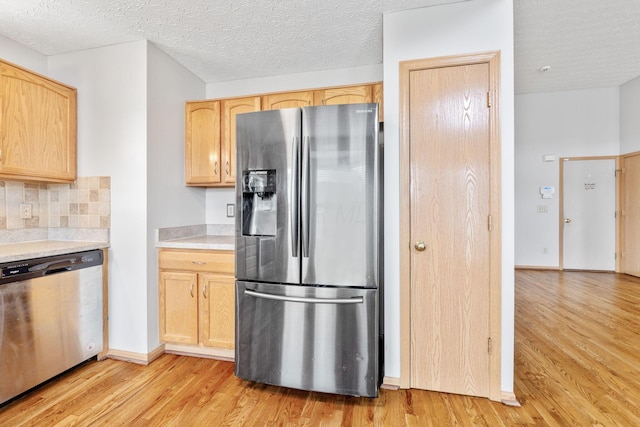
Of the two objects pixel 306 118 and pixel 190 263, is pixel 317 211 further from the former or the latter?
pixel 190 263

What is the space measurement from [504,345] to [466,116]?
1.45 metres

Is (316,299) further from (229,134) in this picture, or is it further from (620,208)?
(620,208)

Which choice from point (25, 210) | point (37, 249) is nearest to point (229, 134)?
point (37, 249)

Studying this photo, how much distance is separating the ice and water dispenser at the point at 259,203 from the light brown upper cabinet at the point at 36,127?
1652 mm

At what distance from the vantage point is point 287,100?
2689 millimetres

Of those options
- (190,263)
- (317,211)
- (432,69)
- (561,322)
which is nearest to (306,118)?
(317,211)

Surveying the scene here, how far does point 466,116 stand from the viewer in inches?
75.2

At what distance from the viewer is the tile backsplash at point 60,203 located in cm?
241

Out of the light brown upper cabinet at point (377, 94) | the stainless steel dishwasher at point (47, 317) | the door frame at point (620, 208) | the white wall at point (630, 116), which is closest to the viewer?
the stainless steel dishwasher at point (47, 317)

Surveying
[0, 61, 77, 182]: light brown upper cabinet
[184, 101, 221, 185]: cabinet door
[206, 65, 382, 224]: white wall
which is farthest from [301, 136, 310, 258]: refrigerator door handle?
[0, 61, 77, 182]: light brown upper cabinet

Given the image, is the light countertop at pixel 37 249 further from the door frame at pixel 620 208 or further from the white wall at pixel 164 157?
the door frame at pixel 620 208

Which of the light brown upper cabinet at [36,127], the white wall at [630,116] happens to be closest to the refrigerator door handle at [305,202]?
the light brown upper cabinet at [36,127]

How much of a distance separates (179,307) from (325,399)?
4.53 feet

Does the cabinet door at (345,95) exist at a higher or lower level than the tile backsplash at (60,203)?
higher
